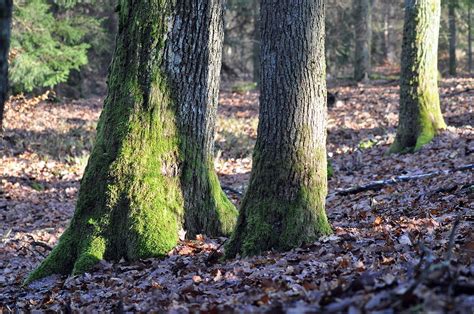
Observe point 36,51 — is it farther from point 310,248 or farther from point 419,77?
point 310,248

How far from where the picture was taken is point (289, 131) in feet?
18.4

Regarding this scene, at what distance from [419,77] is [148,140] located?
→ 6715 millimetres

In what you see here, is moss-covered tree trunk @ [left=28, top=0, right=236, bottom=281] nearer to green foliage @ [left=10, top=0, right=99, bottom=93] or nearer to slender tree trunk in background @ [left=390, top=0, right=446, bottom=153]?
slender tree trunk in background @ [left=390, top=0, right=446, bottom=153]

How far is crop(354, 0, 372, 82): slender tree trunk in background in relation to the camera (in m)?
24.4

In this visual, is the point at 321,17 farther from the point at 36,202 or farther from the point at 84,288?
the point at 36,202

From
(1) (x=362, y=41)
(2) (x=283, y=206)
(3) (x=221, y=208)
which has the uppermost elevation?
(1) (x=362, y=41)

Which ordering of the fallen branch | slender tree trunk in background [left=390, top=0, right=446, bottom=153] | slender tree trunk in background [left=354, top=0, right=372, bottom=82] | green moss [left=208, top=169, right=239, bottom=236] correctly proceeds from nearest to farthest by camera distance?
1. green moss [left=208, top=169, right=239, bottom=236]
2. the fallen branch
3. slender tree trunk in background [left=390, top=0, right=446, bottom=153]
4. slender tree trunk in background [left=354, top=0, right=372, bottom=82]

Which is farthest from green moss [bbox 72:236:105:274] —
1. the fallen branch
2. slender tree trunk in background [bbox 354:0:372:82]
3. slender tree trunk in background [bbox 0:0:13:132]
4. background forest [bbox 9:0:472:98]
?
slender tree trunk in background [bbox 354:0:372:82]

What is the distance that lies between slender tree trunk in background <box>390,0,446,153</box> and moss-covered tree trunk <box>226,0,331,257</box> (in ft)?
19.9

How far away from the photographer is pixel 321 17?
5.68m

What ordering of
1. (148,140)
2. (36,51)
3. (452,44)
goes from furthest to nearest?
(452,44), (36,51), (148,140)

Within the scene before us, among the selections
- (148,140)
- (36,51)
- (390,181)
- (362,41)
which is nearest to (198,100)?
(148,140)

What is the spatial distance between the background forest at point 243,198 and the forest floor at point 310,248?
0.06ft

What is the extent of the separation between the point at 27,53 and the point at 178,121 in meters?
13.2
